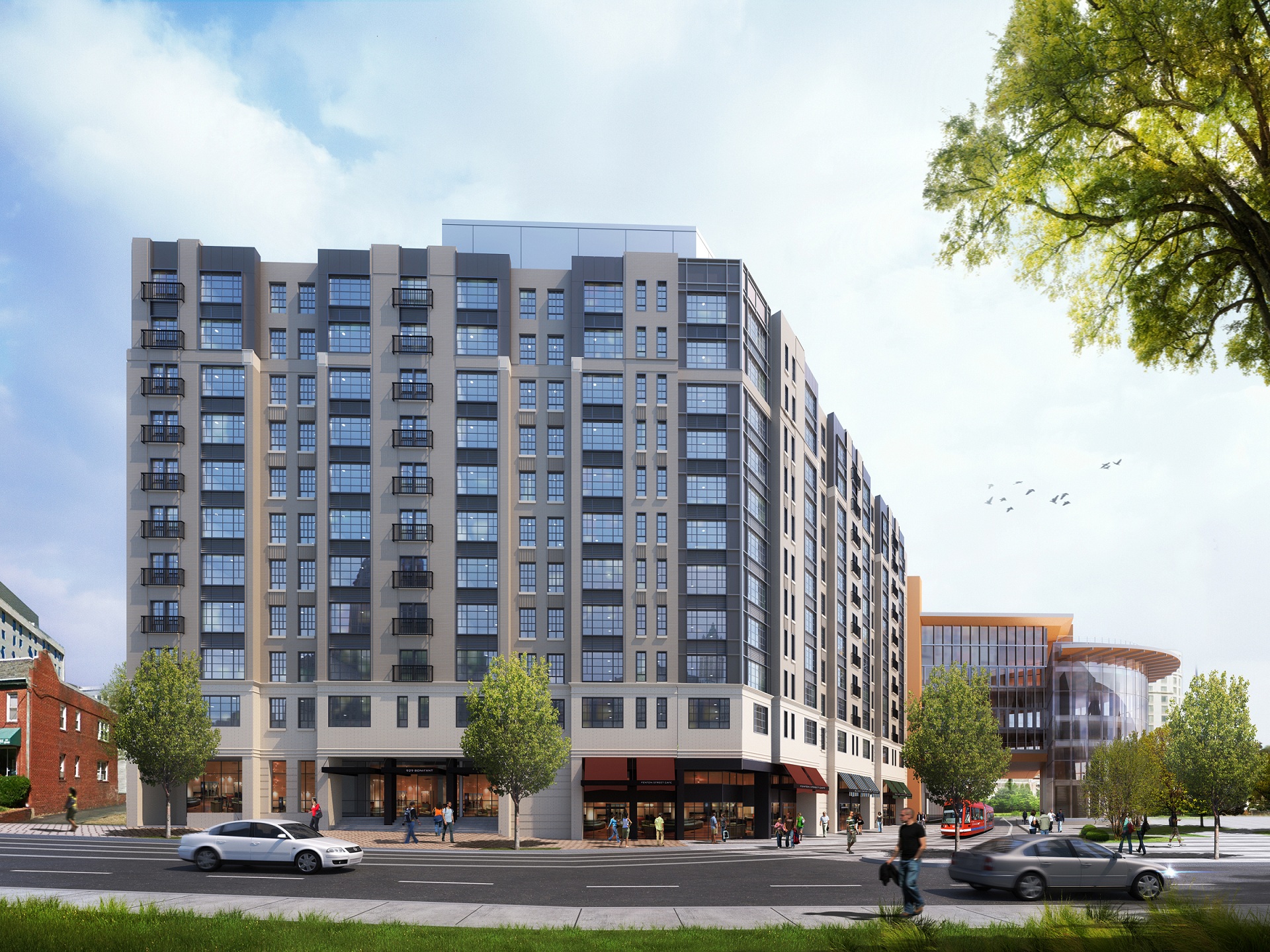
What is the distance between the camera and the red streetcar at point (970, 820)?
67.8 metres

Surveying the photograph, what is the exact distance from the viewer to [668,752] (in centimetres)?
5919

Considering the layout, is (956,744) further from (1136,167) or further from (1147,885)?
(1136,167)

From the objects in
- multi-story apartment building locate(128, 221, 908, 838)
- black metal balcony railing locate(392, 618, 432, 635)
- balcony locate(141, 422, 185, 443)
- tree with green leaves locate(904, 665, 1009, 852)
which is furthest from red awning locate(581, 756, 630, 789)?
balcony locate(141, 422, 185, 443)

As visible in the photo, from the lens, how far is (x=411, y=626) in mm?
60094

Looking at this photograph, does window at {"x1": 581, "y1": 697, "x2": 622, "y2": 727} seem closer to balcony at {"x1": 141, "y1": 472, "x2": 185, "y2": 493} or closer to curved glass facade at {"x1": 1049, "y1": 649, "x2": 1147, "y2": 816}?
balcony at {"x1": 141, "y1": 472, "x2": 185, "y2": 493}

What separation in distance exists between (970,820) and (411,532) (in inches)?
1854

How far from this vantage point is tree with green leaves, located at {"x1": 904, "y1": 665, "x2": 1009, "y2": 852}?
67.7 m

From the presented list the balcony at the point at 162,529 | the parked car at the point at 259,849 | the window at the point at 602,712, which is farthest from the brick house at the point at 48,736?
the parked car at the point at 259,849

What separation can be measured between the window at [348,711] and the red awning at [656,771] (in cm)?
1563

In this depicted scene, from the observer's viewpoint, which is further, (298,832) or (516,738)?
(516,738)

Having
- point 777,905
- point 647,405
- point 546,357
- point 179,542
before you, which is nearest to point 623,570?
point 647,405

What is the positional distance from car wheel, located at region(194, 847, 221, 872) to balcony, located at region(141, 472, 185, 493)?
34846 mm

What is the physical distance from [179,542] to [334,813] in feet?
59.3

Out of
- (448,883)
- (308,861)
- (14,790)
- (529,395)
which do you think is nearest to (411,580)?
(529,395)
